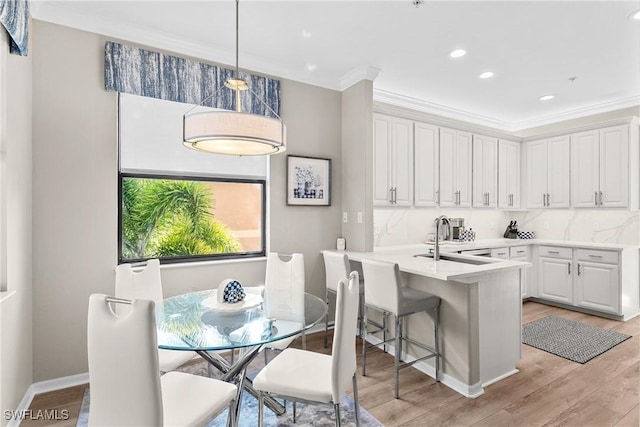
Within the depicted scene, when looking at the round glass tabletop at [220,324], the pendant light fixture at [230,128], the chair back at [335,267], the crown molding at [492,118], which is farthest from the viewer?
the crown molding at [492,118]

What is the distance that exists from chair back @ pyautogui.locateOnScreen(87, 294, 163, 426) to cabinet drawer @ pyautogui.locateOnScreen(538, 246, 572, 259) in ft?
16.7

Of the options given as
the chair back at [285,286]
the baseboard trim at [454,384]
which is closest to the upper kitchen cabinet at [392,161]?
the chair back at [285,286]

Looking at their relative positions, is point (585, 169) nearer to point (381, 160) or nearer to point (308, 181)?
point (381, 160)

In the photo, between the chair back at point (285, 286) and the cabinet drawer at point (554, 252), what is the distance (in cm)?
385

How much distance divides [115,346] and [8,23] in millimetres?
1784

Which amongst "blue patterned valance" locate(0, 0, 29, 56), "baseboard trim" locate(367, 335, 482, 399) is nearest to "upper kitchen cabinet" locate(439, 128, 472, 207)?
"baseboard trim" locate(367, 335, 482, 399)

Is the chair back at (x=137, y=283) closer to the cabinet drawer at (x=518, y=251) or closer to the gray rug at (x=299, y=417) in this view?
the gray rug at (x=299, y=417)

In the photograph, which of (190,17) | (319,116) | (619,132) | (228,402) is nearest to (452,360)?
(228,402)

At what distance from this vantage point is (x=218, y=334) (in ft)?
5.57

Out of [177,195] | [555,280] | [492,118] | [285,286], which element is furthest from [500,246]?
[177,195]

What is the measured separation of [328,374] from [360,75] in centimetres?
295

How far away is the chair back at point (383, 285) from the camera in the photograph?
2.48m

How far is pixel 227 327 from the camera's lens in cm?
179

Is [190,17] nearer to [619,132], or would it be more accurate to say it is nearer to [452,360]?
[452,360]
